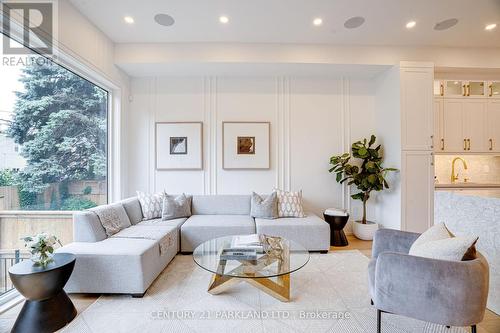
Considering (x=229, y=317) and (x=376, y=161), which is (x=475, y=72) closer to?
(x=376, y=161)

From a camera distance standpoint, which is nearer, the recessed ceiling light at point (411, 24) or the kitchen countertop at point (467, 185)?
the recessed ceiling light at point (411, 24)

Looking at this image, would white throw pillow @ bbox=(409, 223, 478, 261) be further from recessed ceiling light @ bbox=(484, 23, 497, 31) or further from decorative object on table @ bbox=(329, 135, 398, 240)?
recessed ceiling light @ bbox=(484, 23, 497, 31)

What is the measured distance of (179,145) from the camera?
13.5ft

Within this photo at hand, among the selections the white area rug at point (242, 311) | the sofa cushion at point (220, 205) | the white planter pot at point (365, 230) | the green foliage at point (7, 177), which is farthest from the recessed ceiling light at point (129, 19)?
the white planter pot at point (365, 230)

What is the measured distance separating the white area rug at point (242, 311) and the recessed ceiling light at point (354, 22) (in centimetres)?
330

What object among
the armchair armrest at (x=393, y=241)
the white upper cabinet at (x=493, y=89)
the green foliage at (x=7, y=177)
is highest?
the white upper cabinet at (x=493, y=89)

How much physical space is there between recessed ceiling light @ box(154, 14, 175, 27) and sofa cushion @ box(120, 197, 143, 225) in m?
2.56

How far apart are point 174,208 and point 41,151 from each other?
1.71 metres

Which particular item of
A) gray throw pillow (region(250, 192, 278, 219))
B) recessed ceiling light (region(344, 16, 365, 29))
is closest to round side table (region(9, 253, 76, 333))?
gray throw pillow (region(250, 192, 278, 219))

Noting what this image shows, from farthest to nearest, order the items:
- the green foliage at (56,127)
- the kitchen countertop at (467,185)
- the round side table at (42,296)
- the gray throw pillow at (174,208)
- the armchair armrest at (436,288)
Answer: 1. the kitchen countertop at (467,185)
2. the gray throw pillow at (174,208)
3. the green foliage at (56,127)
4. the round side table at (42,296)
5. the armchair armrest at (436,288)

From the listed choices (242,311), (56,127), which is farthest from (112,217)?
(242,311)

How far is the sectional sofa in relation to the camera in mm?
2172

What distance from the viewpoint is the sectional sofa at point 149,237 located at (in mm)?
2172

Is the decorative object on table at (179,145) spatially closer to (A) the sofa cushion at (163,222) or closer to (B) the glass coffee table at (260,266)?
(A) the sofa cushion at (163,222)
